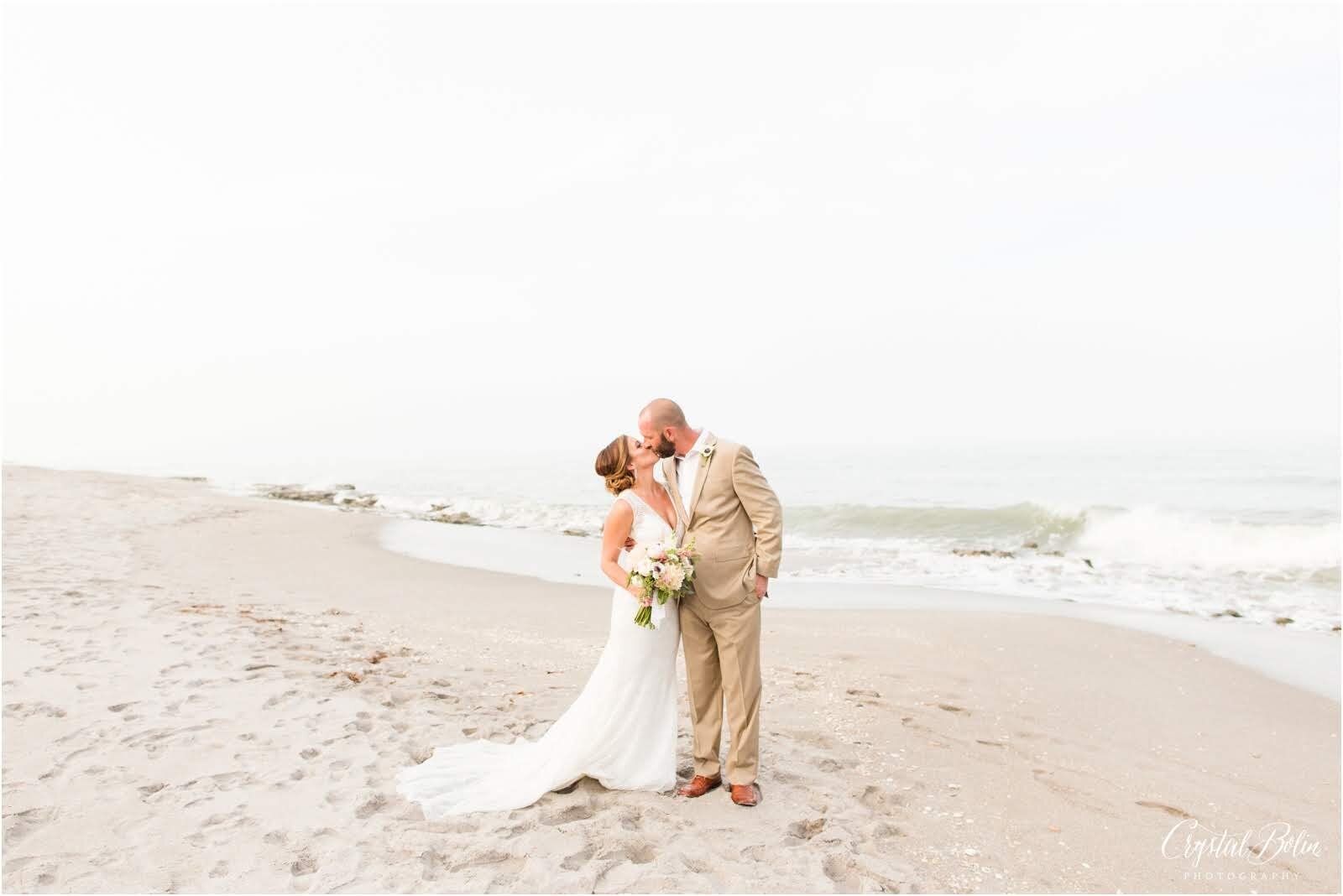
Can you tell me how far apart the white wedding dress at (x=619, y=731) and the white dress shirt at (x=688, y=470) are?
212 mm

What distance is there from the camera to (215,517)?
731 inches

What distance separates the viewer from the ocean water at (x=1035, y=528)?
13133 mm

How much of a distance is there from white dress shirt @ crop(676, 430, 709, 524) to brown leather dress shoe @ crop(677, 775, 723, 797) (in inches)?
57.3

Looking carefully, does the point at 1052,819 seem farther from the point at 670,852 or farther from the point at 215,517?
the point at 215,517

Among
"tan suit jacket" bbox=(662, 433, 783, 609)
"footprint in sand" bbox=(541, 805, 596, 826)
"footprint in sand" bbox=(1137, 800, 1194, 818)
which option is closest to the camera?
"footprint in sand" bbox=(541, 805, 596, 826)

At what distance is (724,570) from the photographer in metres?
4.22

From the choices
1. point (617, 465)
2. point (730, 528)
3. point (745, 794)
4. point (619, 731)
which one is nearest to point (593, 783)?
point (619, 731)

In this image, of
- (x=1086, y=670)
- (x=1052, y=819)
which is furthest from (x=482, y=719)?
(x=1086, y=670)

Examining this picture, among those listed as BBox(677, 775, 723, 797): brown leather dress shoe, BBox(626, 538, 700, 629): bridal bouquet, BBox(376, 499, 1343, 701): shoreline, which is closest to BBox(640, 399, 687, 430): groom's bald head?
BBox(626, 538, 700, 629): bridal bouquet

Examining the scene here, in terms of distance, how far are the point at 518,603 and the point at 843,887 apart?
294 inches

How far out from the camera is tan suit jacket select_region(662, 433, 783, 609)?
4.20 metres

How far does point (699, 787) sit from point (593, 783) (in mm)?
609

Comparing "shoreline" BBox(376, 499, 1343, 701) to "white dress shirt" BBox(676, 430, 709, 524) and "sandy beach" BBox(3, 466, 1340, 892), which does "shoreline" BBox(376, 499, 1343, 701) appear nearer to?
"sandy beach" BBox(3, 466, 1340, 892)

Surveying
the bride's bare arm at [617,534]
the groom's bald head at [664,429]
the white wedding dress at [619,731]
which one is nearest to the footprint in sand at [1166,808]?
the white wedding dress at [619,731]
